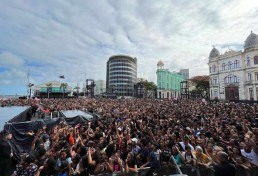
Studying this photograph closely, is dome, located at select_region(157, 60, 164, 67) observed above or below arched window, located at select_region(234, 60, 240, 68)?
above

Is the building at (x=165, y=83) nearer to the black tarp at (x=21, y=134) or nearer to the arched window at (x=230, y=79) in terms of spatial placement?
the arched window at (x=230, y=79)

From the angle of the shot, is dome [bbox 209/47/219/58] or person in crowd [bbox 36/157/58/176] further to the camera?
dome [bbox 209/47/219/58]

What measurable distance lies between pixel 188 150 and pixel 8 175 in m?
6.22

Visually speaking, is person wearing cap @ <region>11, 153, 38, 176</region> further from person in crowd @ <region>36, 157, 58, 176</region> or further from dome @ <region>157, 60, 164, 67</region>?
dome @ <region>157, 60, 164, 67</region>

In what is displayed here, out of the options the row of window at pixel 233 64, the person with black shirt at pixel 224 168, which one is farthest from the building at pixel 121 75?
the person with black shirt at pixel 224 168

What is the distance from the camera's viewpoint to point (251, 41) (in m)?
49.8

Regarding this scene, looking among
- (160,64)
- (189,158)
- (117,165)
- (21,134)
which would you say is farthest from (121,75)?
(117,165)

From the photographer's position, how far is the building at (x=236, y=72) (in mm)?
49188

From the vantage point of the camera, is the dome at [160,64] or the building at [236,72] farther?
the dome at [160,64]

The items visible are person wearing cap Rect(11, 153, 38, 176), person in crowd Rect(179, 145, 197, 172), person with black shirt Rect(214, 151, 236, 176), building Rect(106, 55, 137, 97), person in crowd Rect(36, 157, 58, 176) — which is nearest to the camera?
person with black shirt Rect(214, 151, 236, 176)

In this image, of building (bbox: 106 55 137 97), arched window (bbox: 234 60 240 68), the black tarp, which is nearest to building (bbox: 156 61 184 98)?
building (bbox: 106 55 137 97)

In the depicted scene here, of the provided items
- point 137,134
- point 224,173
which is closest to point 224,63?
point 137,134

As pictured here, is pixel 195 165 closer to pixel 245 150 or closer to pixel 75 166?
pixel 245 150

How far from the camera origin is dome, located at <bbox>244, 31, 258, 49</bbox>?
48894 mm
